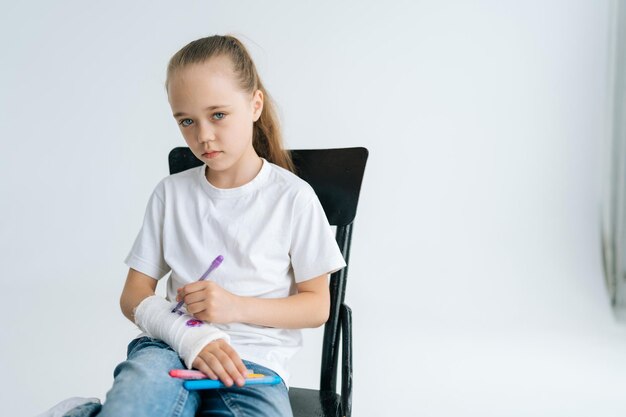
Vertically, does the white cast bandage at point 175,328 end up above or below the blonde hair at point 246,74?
below

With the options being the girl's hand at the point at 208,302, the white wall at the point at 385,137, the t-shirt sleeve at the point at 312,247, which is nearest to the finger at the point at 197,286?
the girl's hand at the point at 208,302

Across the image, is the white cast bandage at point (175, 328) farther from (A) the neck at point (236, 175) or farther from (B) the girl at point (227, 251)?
(A) the neck at point (236, 175)

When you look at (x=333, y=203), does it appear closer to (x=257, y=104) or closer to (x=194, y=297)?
(x=257, y=104)

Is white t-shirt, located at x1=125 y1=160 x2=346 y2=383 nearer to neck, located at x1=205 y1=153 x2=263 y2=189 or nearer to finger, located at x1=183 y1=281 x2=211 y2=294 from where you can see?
neck, located at x1=205 y1=153 x2=263 y2=189

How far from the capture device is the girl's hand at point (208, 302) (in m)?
1.23

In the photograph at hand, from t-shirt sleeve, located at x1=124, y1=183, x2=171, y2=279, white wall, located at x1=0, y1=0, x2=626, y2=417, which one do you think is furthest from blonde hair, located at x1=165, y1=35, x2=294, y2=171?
white wall, located at x1=0, y1=0, x2=626, y2=417

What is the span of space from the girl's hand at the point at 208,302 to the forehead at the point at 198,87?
0.31m

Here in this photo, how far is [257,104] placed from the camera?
4.87 ft

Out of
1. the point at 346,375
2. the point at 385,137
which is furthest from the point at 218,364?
the point at 385,137

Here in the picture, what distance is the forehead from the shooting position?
1.34 m

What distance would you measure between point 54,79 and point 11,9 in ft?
1.13

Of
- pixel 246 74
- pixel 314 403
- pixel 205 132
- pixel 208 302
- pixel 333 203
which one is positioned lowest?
pixel 314 403

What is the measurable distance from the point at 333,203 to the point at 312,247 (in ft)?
0.62

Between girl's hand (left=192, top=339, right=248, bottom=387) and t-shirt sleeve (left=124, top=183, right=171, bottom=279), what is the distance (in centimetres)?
29
